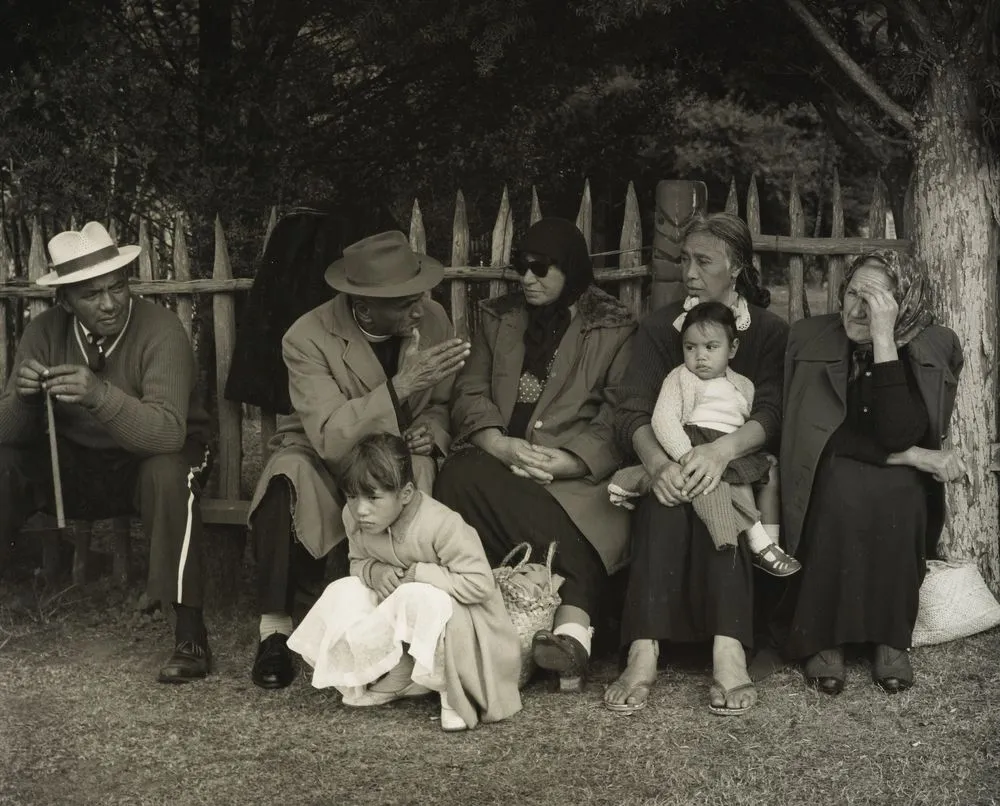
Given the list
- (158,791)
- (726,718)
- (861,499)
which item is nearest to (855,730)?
(726,718)

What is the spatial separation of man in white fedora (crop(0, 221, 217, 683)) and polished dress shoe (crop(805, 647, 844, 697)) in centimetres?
235

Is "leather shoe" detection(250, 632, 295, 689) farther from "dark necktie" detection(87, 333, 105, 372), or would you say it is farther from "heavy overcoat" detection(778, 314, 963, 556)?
"heavy overcoat" detection(778, 314, 963, 556)

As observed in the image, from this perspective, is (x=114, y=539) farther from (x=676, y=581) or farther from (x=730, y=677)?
(x=730, y=677)

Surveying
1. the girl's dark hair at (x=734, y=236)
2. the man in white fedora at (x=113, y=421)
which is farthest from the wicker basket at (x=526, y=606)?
the girl's dark hair at (x=734, y=236)

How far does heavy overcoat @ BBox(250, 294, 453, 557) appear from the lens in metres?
5.24

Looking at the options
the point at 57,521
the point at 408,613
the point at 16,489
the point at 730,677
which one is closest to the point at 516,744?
the point at 408,613

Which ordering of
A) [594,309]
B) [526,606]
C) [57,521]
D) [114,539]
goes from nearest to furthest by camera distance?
[526,606] → [594,309] → [57,521] → [114,539]

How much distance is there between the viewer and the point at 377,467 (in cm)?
455

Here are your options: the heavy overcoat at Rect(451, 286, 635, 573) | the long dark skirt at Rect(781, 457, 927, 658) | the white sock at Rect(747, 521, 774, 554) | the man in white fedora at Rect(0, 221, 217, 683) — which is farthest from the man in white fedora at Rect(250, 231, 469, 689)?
the long dark skirt at Rect(781, 457, 927, 658)

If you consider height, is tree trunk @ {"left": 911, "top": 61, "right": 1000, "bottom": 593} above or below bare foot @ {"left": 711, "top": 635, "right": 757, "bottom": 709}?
above

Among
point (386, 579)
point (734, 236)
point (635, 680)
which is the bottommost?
point (635, 680)

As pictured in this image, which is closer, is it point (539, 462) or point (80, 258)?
point (539, 462)

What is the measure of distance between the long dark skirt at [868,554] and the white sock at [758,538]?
18 cm

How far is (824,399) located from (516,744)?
174 centimetres
